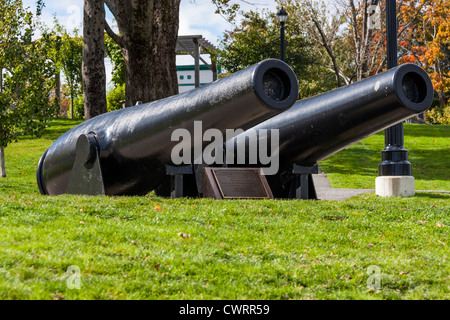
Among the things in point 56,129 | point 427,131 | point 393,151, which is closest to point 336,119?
point 393,151

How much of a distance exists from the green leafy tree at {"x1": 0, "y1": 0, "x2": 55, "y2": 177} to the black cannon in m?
13.0

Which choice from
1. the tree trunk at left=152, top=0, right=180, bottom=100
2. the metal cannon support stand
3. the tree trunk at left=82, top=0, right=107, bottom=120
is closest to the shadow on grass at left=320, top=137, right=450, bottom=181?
the tree trunk at left=152, top=0, right=180, bottom=100

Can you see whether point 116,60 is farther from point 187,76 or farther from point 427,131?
point 427,131

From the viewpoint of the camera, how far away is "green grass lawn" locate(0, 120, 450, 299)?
13.2 feet

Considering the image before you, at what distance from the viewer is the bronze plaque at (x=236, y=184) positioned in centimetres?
752

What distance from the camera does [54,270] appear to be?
4.09 m

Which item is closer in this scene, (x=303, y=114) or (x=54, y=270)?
(x=54, y=270)

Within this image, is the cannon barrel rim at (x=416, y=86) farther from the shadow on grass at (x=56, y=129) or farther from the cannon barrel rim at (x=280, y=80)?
the shadow on grass at (x=56, y=129)

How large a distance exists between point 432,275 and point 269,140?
343cm

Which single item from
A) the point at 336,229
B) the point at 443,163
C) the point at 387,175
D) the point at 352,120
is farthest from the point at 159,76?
the point at 443,163

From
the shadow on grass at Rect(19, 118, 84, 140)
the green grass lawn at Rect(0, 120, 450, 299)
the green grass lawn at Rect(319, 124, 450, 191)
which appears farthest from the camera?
the shadow on grass at Rect(19, 118, 84, 140)

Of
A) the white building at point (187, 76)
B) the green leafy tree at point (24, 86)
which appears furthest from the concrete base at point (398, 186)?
the white building at point (187, 76)

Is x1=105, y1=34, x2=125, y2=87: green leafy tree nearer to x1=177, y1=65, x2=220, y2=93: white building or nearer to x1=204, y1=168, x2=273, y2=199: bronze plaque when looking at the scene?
x1=177, y1=65, x2=220, y2=93: white building
